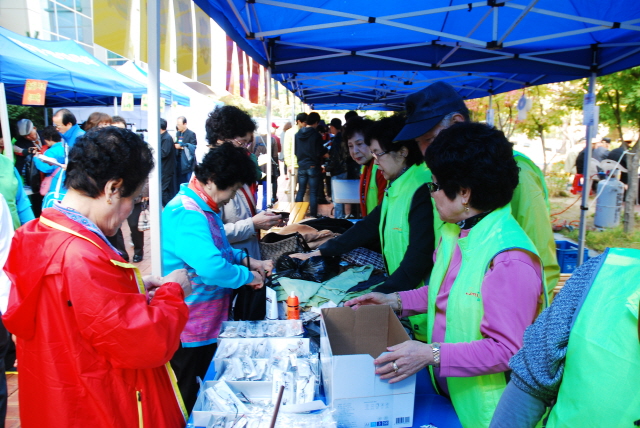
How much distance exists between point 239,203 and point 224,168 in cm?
85

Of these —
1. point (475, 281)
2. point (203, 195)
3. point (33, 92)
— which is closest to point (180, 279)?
point (203, 195)

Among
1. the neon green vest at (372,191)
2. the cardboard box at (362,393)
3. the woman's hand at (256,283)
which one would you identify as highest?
the neon green vest at (372,191)

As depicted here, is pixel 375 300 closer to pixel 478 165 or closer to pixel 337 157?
pixel 478 165

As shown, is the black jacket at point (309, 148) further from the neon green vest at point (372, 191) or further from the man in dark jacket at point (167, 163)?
the neon green vest at point (372, 191)

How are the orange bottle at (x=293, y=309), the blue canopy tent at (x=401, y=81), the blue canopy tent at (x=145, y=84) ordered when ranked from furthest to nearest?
the blue canopy tent at (x=145, y=84) → the blue canopy tent at (x=401, y=81) → the orange bottle at (x=293, y=309)

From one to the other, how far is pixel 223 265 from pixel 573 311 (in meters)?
1.58

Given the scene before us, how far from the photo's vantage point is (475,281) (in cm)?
139

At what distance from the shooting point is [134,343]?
52.2 inches

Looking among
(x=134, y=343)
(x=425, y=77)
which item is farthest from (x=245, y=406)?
(x=425, y=77)

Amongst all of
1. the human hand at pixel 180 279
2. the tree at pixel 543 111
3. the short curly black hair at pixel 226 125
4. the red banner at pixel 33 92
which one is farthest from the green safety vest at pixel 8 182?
the tree at pixel 543 111

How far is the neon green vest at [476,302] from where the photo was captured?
1.39 metres

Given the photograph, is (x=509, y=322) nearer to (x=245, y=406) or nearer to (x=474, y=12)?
(x=245, y=406)

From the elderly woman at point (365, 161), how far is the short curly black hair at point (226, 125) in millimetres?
952

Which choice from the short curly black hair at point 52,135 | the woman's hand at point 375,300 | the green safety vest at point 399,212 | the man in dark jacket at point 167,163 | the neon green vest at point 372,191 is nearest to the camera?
the woman's hand at point 375,300
